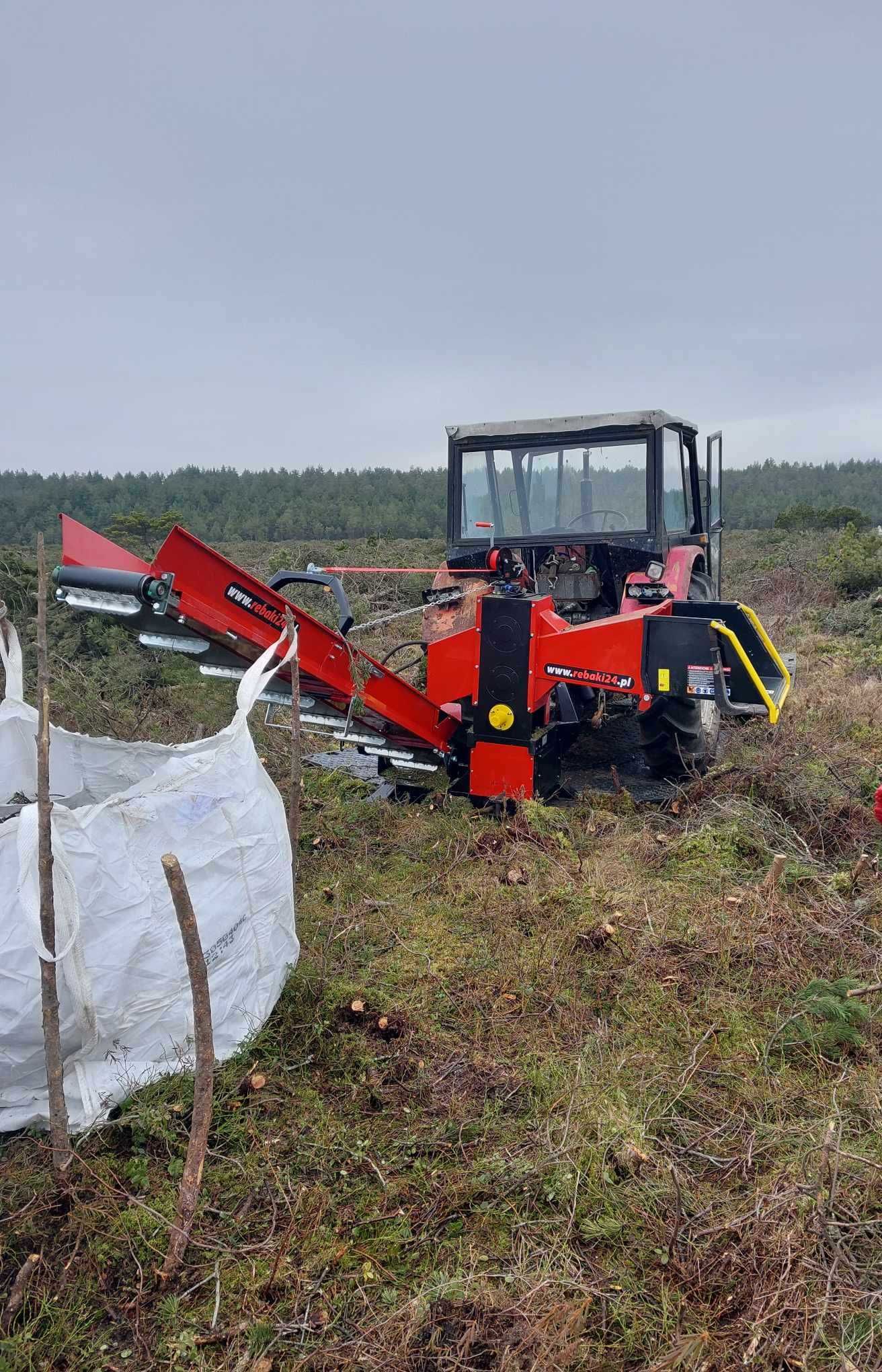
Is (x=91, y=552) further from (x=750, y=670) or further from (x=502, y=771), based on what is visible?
(x=750, y=670)

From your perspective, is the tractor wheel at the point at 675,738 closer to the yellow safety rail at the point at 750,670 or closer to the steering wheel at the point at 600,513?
the yellow safety rail at the point at 750,670

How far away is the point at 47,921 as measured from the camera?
7.34 ft

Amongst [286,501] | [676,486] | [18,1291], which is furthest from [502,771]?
[286,501]

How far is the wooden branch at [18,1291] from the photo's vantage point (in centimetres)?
208

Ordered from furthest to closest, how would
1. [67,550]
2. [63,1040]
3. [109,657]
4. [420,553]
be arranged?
[420,553], [109,657], [67,550], [63,1040]

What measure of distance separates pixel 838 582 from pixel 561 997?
521 inches

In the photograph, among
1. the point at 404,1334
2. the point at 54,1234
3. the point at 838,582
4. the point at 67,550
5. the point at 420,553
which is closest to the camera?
the point at 404,1334

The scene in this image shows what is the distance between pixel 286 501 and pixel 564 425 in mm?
32232

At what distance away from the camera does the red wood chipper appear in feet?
13.0

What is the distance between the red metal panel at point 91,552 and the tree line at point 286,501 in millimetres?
21113

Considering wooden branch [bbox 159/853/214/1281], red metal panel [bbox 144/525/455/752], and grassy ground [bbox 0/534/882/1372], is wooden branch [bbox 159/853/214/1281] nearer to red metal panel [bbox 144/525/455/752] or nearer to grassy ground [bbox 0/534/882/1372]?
grassy ground [bbox 0/534/882/1372]

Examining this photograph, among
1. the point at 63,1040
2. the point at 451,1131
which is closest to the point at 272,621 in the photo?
the point at 63,1040

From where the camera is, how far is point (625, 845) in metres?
4.71

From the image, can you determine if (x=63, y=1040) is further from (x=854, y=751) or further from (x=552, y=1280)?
(x=854, y=751)
